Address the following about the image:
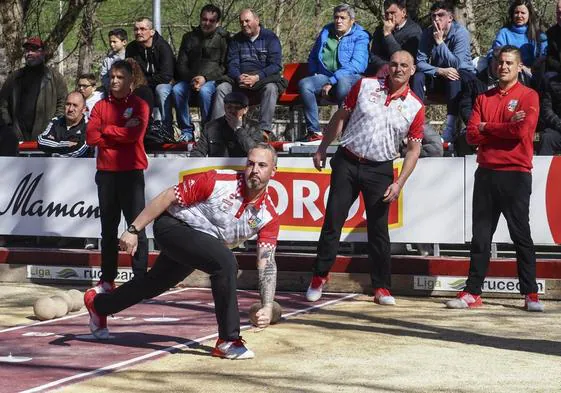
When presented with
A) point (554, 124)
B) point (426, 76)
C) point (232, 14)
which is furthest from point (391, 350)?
point (232, 14)

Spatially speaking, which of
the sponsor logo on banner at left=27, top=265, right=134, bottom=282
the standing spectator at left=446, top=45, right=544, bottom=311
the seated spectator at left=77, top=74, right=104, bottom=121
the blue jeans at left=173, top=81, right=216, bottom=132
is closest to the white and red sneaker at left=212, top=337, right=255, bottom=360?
the standing spectator at left=446, top=45, right=544, bottom=311

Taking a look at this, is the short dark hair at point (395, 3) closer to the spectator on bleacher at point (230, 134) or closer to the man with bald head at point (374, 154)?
the spectator on bleacher at point (230, 134)

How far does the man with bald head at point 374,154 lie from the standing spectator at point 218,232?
2822 millimetres

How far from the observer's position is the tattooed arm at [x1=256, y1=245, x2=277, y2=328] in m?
8.98

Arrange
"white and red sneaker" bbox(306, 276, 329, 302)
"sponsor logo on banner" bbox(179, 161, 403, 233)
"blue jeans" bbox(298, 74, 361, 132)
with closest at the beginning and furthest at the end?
1. "white and red sneaker" bbox(306, 276, 329, 302)
2. "sponsor logo on banner" bbox(179, 161, 403, 233)
3. "blue jeans" bbox(298, 74, 361, 132)

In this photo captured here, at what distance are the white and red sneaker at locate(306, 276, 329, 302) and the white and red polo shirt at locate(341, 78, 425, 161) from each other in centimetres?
135

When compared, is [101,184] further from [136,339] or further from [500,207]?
[500,207]

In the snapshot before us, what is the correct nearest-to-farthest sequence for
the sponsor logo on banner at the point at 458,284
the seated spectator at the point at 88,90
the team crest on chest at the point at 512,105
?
1. the team crest on chest at the point at 512,105
2. the sponsor logo on banner at the point at 458,284
3. the seated spectator at the point at 88,90

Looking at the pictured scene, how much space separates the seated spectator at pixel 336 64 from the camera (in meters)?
14.5

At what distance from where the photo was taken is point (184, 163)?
13.5 meters

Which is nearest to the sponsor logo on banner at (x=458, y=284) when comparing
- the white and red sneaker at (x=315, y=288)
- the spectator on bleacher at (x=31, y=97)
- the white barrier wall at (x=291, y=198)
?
the white barrier wall at (x=291, y=198)

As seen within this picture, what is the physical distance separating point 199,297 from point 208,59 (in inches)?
152

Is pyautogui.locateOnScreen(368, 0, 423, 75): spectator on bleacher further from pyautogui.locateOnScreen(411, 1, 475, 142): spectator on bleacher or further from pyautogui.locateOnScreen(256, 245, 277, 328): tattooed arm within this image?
pyautogui.locateOnScreen(256, 245, 277, 328): tattooed arm

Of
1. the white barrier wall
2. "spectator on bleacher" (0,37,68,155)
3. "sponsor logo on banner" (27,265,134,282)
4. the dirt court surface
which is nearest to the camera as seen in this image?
the dirt court surface
